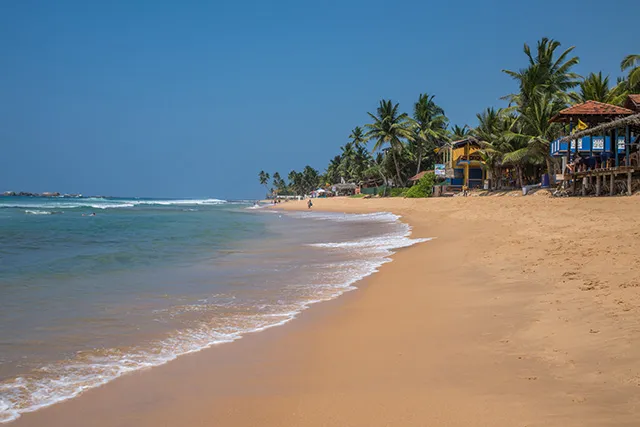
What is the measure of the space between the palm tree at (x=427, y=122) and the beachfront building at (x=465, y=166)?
15.8ft

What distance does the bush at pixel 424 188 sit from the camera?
44.9 m

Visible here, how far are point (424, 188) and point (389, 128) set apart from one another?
426 inches

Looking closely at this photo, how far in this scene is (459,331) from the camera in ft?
15.8

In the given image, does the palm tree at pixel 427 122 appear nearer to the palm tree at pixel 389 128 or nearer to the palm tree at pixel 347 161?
the palm tree at pixel 389 128

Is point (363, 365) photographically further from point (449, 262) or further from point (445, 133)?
point (445, 133)

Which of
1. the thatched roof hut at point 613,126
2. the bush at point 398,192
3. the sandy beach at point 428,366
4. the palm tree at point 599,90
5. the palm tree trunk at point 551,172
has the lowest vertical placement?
the sandy beach at point 428,366

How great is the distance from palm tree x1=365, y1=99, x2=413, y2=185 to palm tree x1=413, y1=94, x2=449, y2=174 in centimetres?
159

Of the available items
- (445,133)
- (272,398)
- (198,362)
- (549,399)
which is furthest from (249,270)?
(445,133)

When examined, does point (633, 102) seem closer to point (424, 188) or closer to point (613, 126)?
point (613, 126)

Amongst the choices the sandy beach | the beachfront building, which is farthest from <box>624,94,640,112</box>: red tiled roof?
the beachfront building

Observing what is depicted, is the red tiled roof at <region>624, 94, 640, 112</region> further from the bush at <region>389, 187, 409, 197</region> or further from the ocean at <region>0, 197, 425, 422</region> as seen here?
the bush at <region>389, 187, 409, 197</region>

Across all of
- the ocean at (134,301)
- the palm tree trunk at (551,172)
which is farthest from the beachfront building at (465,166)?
the ocean at (134,301)

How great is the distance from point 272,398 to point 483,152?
1548 inches

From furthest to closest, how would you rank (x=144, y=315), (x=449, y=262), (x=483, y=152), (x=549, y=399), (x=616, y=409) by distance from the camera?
(x=483, y=152) → (x=449, y=262) → (x=144, y=315) → (x=549, y=399) → (x=616, y=409)
